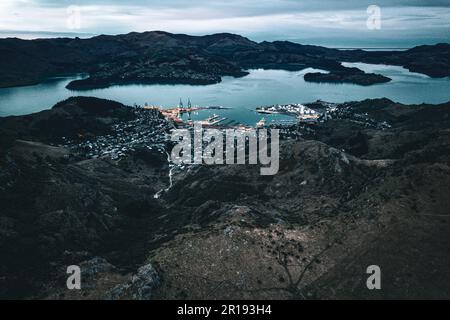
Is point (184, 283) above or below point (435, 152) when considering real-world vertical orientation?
below

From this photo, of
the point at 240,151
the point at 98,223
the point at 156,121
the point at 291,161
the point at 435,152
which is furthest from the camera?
the point at 156,121

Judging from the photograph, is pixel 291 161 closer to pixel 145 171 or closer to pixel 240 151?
pixel 240 151

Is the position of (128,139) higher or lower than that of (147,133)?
lower

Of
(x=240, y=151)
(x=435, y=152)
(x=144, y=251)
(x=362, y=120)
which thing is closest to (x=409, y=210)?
(x=435, y=152)

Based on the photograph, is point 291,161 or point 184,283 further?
point 291,161

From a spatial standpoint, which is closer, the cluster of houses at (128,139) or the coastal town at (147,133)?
the cluster of houses at (128,139)

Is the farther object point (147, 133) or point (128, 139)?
point (147, 133)

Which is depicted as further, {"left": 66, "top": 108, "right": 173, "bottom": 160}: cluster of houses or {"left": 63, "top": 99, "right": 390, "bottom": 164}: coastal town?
{"left": 63, "top": 99, "right": 390, "bottom": 164}: coastal town

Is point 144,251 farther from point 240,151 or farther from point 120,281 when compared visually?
point 240,151
